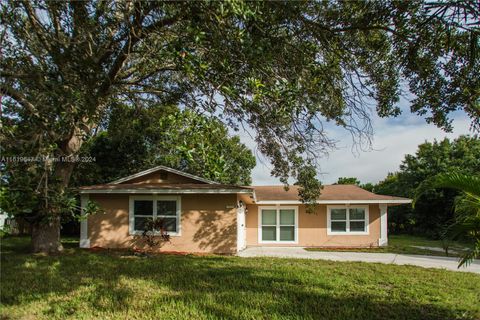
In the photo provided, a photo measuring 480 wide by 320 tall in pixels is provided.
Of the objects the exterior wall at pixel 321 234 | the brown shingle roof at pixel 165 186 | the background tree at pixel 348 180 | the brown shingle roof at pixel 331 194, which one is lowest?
the exterior wall at pixel 321 234

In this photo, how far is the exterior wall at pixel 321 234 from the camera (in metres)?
19.1

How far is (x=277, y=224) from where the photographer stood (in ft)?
64.6

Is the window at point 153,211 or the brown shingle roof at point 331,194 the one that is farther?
the brown shingle roof at point 331,194

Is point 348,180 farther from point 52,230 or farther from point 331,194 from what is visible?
point 52,230

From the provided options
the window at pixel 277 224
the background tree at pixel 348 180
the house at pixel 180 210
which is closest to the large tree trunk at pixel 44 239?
the house at pixel 180 210

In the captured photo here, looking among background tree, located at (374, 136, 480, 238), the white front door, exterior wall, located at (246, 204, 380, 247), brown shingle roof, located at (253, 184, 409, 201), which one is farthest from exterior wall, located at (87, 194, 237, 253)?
background tree, located at (374, 136, 480, 238)

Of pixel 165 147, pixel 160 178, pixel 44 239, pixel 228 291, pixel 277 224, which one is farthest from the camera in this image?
pixel 277 224

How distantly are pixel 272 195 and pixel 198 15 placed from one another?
52.2 ft

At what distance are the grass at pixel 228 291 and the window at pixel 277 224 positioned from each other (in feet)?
25.5

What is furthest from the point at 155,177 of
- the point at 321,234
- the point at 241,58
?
the point at 241,58

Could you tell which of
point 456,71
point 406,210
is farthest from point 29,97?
point 406,210

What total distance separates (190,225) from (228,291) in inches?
340

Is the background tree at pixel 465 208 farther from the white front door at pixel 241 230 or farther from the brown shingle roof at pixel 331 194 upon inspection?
the brown shingle roof at pixel 331 194

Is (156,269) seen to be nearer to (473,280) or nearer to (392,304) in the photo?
(392,304)
